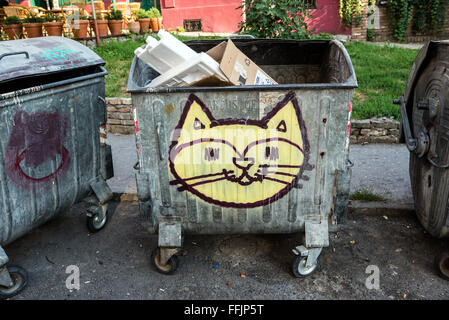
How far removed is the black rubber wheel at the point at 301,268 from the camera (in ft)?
9.78

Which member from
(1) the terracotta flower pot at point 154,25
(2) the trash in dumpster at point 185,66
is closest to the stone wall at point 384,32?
(1) the terracotta flower pot at point 154,25

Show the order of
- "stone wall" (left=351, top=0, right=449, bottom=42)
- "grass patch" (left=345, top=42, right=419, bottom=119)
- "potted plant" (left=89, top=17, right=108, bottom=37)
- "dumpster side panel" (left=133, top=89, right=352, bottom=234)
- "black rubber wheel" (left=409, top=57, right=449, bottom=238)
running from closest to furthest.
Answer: "dumpster side panel" (left=133, top=89, right=352, bottom=234) → "black rubber wheel" (left=409, top=57, right=449, bottom=238) → "grass patch" (left=345, top=42, right=419, bottom=119) → "potted plant" (left=89, top=17, right=108, bottom=37) → "stone wall" (left=351, top=0, right=449, bottom=42)

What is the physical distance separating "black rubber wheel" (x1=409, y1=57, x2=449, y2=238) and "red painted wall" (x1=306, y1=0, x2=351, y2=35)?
30.1ft

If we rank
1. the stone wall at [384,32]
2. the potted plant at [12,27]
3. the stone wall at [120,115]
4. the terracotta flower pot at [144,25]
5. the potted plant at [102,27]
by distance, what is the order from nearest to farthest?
the stone wall at [120,115]
the potted plant at [12,27]
the potted plant at [102,27]
the stone wall at [384,32]
the terracotta flower pot at [144,25]

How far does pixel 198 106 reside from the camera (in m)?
2.60

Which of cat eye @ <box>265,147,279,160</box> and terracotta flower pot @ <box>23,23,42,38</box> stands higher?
terracotta flower pot @ <box>23,23,42,38</box>

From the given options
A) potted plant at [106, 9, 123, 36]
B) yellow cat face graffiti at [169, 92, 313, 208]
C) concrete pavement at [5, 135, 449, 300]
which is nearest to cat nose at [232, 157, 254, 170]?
yellow cat face graffiti at [169, 92, 313, 208]

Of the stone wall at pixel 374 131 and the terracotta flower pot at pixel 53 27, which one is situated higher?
the terracotta flower pot at pixel 53 27

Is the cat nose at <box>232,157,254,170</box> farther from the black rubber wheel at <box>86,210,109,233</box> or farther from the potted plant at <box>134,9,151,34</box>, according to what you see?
the potted plant at <box>134,9,151,34</box>

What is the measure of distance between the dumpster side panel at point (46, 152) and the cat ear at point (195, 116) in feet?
3.73

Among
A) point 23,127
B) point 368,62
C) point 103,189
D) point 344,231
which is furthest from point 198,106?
point 368,62

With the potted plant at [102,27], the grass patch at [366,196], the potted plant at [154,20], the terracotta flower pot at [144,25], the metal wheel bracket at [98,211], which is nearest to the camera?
the metal wheel bracket at [98,211]

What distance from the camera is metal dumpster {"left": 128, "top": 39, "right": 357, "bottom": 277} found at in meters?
2.59

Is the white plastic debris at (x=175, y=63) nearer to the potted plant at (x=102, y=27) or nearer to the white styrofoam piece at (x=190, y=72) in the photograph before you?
the white styrofoam piece at (x=190, y=72)
